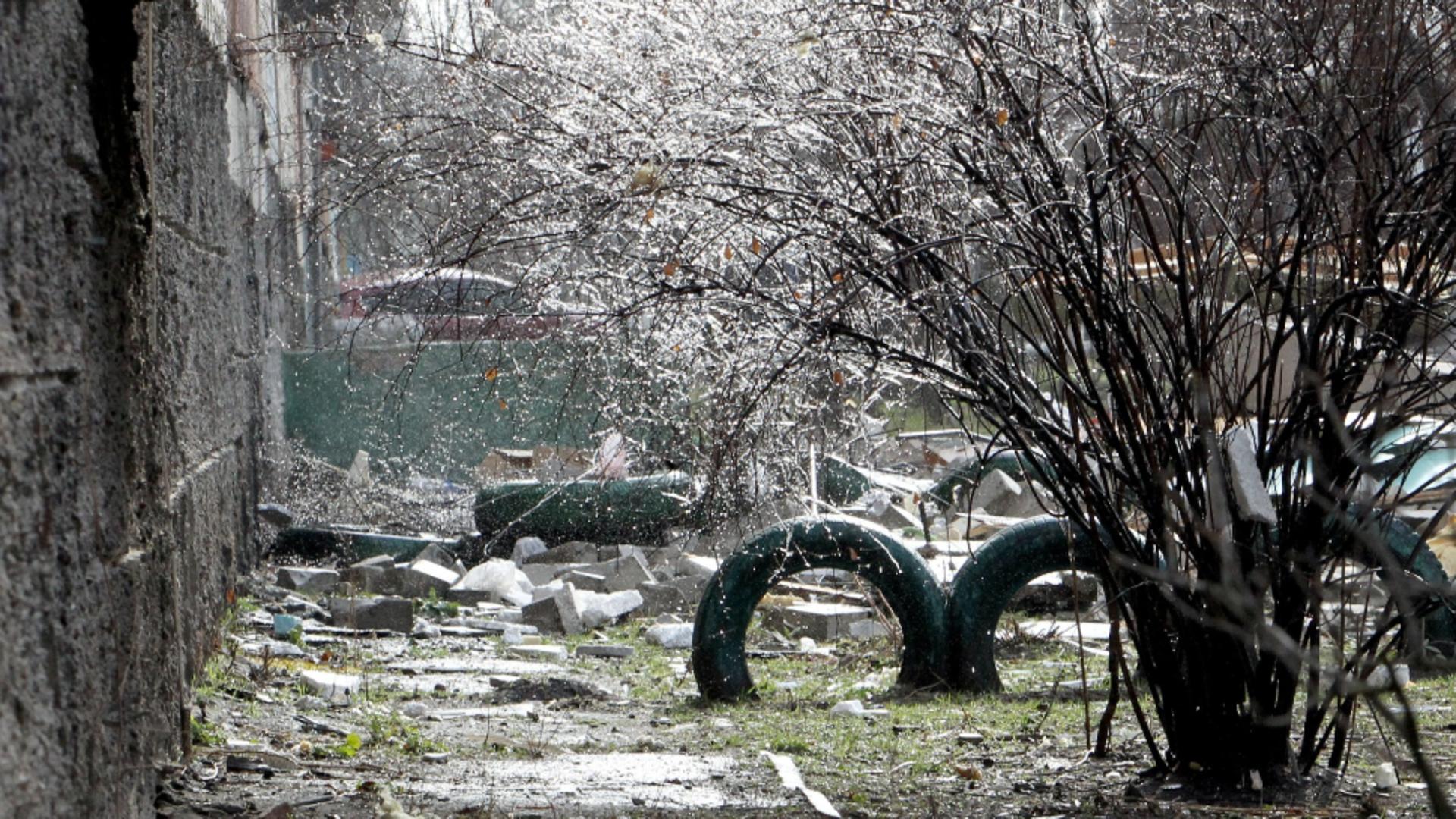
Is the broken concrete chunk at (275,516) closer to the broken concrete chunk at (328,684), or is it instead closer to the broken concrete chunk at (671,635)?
the broken concrete chunk at (671,635)

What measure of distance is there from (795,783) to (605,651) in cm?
343

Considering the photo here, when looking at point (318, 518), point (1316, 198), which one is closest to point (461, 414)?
point (318, 518)

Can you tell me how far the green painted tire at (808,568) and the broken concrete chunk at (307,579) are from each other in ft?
11.3

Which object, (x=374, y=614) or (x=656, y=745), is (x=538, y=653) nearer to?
(x=374, y=614)

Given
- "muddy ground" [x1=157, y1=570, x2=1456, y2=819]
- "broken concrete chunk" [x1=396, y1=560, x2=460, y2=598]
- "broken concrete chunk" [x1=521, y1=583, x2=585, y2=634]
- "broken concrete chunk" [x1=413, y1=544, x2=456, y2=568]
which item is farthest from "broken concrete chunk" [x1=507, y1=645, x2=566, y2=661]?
"broken concrete chunk" [x1=413, y1=544, x2=456, y2=568]

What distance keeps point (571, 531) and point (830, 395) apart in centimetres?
587

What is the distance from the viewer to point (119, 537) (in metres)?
2.45

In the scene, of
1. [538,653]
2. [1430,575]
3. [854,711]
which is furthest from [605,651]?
[1430,575]

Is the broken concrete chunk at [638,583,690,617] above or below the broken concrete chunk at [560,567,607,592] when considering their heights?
below

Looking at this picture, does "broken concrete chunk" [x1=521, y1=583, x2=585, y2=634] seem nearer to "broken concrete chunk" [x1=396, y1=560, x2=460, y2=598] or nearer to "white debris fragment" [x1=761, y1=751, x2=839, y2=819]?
"broken concrete chunk" [x1=396, y1=560, x2=460, y2=598]

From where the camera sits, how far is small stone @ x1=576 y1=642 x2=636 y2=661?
7664 mm

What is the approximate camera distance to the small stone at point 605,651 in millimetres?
7664

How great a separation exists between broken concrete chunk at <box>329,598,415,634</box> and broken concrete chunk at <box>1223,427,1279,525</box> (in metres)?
5.06

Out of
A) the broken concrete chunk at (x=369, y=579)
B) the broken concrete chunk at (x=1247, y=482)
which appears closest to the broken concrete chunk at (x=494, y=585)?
the broken concrete chunk at (x=369, y=579)
